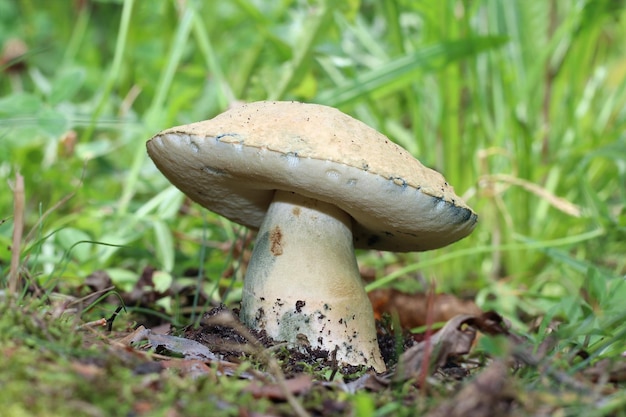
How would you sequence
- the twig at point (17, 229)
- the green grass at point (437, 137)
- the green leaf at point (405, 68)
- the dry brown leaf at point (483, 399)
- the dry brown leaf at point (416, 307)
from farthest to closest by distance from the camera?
the green leaf at point (405, 68)
the green grass at point (437, 137)
the dry brown leaf at point (416, 307)
the twig at point (17, 229)
the dry brown leaf at point (483, 399)

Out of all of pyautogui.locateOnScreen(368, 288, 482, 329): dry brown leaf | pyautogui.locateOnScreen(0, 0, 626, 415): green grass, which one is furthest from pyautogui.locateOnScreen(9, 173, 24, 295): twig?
pyautogui.locateOnScreen(368, 288, 482, 329): dry brown leaf

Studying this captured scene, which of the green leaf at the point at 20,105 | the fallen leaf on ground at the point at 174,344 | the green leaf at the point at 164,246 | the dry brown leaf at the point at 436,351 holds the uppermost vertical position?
the green leaf at the point at 20,105

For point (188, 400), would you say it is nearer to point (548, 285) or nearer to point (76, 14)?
point (548, 285)

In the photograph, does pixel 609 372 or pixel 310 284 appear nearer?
pixel 609 372

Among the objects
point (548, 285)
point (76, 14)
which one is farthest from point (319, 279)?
point (76, 14)

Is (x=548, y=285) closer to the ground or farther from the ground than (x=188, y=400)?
closer to the ground

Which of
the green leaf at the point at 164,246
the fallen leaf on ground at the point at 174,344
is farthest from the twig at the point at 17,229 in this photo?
the green leaf at the point at 164,246

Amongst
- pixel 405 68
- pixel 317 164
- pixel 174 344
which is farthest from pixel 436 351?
pixel 405 68

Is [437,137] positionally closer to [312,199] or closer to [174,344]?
[312,199]

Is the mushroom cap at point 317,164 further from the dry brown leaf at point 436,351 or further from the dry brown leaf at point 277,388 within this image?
the dry brown leaf at point 277,388
